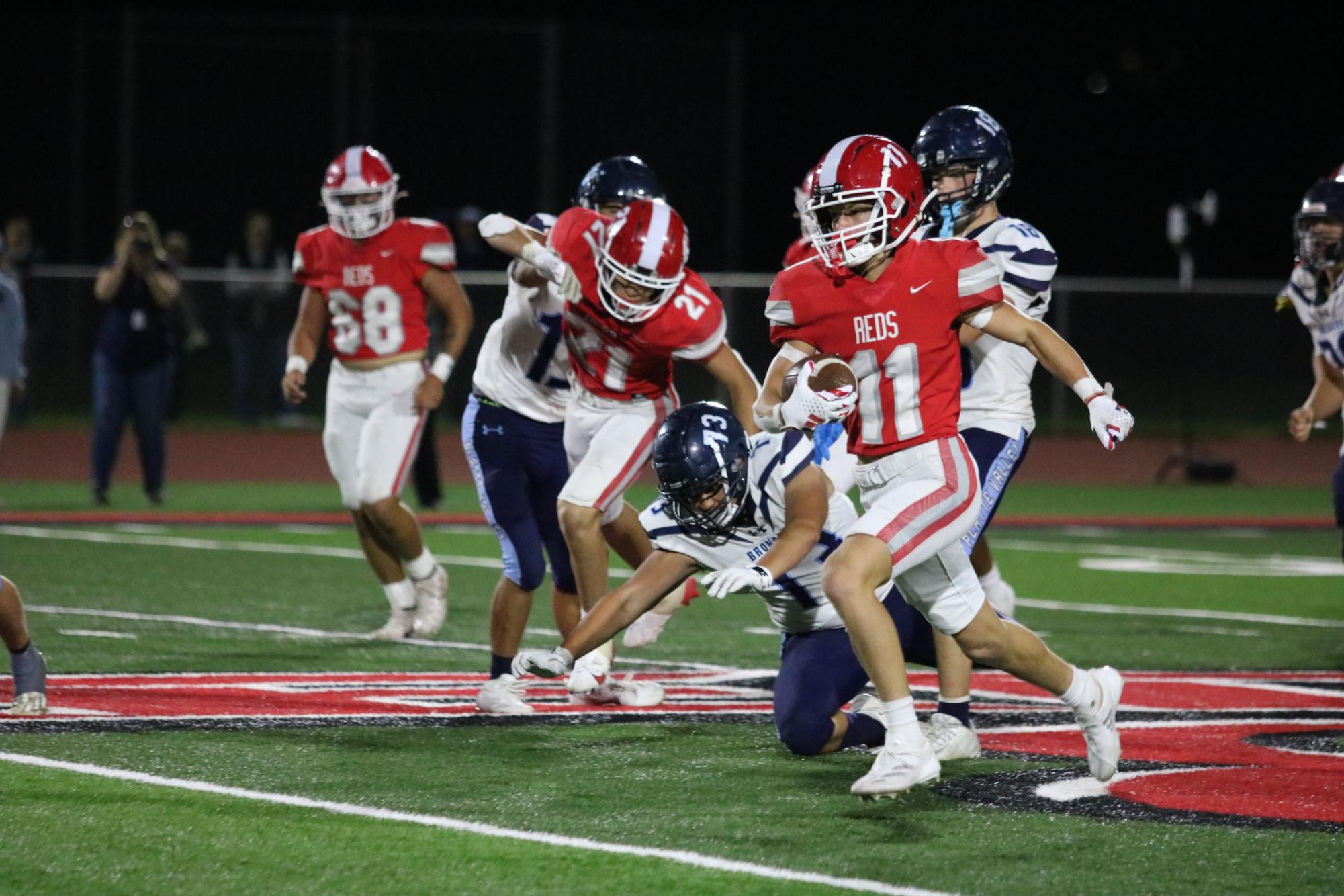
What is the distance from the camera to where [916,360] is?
17.8 feet

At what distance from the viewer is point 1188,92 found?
2872 centimetres

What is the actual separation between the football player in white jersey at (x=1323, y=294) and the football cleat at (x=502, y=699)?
3057 mm

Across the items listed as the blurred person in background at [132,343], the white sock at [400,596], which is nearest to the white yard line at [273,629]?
the white sock at [400,596]

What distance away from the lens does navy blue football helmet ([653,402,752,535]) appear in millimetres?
5566

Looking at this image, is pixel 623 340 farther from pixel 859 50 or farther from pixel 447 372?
pixel 859 50

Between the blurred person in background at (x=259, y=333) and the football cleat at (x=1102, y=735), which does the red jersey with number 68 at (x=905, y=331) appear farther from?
the blurred person in background at (x=259, y=333)

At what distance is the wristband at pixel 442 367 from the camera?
8508 mm

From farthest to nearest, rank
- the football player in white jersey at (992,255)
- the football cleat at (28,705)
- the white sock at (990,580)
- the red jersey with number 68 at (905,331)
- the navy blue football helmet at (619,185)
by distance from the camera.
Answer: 1. the white sock at (990,580)
2. the navy blue football helmet at (619,185)
3. the football player in white jersey at (992,255)
4. the football cleat at (28,705)
5. the red jersey with number 68 at (905,331)

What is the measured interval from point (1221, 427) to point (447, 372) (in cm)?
1579

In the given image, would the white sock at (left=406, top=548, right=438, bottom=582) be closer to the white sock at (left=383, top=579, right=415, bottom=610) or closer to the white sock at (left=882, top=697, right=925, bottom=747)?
the white sock at (left=383, top=579, right=415, bottom=610)

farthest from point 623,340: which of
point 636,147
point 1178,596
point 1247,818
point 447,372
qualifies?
point 636,147

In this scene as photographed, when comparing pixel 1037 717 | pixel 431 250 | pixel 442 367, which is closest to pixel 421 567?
pixel 442 367

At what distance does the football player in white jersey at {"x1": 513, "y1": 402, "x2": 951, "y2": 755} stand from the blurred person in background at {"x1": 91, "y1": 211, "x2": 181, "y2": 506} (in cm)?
834

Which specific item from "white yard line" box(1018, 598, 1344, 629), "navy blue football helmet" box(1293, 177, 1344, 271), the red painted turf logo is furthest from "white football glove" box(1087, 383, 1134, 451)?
"white yard line" box(1018, 598, 1344, 629)
